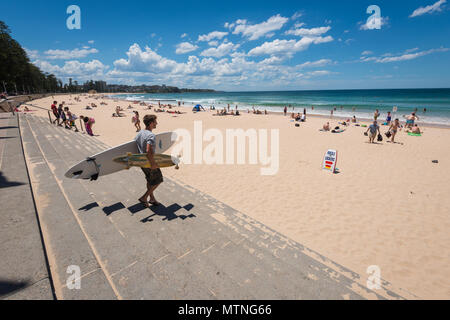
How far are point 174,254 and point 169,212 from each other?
1465mm

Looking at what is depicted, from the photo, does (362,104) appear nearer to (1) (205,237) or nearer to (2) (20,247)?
(1) (205,237)

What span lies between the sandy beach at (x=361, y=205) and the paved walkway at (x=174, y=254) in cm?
87

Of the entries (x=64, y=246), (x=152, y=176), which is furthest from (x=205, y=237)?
(x=64, y=246)

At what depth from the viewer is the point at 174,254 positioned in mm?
3340

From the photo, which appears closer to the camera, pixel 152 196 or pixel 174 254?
pixel 174 254

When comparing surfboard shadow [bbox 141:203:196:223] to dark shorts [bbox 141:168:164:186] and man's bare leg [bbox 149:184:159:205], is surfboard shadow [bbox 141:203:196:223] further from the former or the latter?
dark shorts [bbox 141:168:164:186]

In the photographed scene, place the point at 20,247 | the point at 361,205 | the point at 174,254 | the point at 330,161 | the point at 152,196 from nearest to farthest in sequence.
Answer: the point at 20,247, the point at 174,254, the point at 152,196, the point at 361,205, the point at 330,161

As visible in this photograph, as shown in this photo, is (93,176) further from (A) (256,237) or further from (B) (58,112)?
(B) (58,112)

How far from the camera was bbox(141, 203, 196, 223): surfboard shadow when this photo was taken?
4.41 meters

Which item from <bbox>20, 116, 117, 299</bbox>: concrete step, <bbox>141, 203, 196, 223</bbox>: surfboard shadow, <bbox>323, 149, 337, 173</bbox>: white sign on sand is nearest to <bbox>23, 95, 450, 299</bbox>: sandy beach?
<bbox>323, 149, 337, 173</bbox>: white sign on sand

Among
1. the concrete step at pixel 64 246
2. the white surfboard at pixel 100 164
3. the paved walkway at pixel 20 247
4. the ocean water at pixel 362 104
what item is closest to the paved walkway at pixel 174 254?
the concrete step at pixel 64 246

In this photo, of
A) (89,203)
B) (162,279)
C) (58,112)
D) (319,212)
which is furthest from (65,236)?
(58,112)

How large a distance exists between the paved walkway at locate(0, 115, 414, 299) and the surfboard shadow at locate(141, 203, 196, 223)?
2cm
